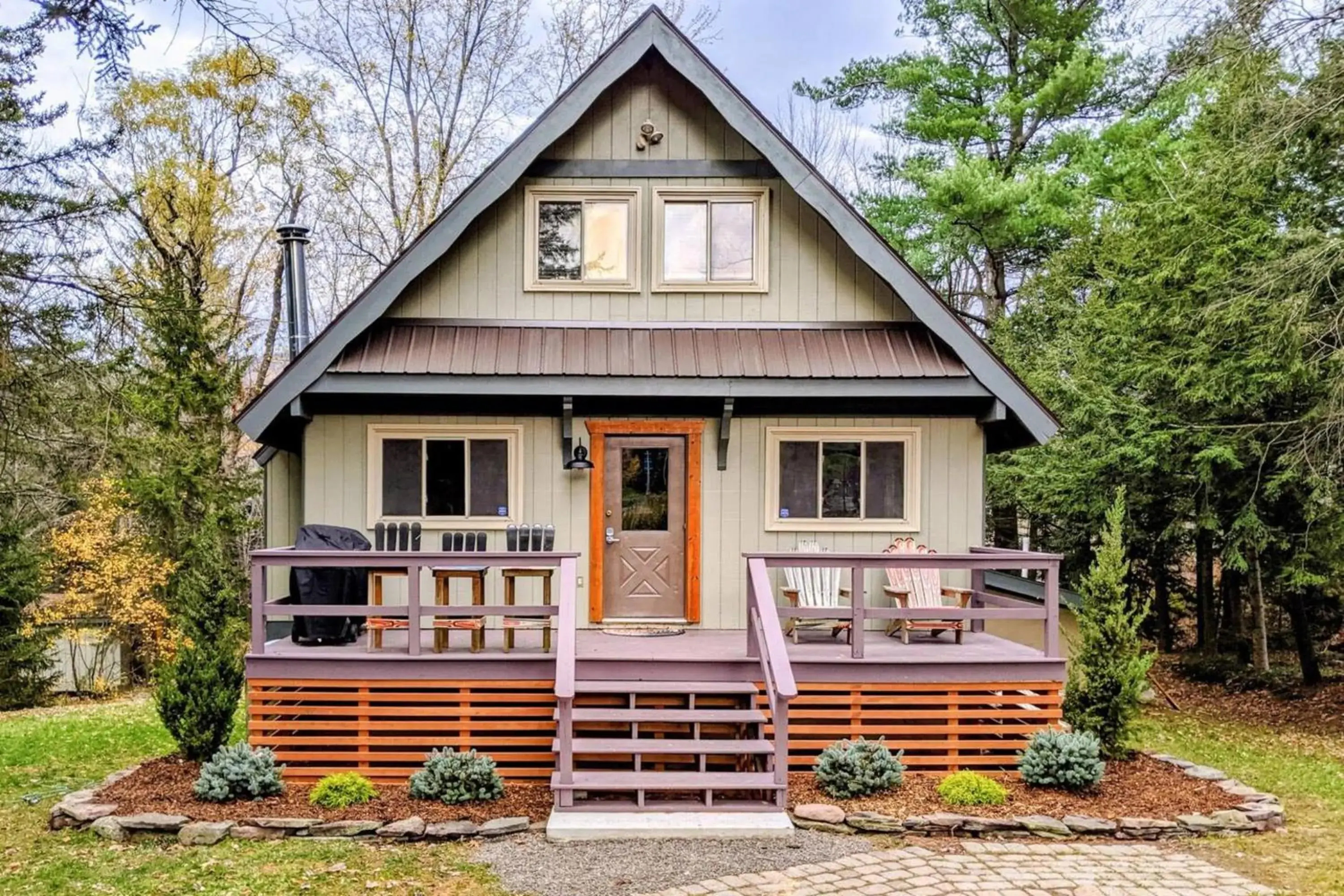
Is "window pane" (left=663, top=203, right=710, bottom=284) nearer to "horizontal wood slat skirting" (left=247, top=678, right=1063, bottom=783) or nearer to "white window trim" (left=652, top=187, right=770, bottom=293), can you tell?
"white window trim" (left=652, top=187, right=770, bottom=293)

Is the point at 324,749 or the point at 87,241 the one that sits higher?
the point at 87,241

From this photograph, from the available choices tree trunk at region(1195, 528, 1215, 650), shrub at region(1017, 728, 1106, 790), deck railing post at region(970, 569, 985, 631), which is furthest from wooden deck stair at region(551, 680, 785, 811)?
tree trunk at region(1195, 528, 1215, 650)

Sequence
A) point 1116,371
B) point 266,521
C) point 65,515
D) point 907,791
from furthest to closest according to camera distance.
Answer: point 65,515 < point 1116,371 < point 266,521 < point 907,791

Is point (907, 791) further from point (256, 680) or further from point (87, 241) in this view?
point (87, 241)

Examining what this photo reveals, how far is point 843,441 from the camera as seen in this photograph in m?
9.35

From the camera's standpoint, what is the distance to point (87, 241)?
26.8 feet

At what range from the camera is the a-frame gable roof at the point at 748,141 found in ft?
27.9

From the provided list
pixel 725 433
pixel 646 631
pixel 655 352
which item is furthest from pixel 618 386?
pixel 646 631

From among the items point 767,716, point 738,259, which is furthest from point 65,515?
point 767,716

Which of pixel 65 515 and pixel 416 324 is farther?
pixel 65 515

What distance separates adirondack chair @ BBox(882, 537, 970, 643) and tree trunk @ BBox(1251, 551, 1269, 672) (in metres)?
6.77

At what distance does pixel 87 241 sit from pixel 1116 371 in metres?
11.7

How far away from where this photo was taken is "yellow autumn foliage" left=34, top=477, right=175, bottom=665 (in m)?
16.4

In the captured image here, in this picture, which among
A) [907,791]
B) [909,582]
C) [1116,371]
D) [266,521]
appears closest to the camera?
[907,791]
